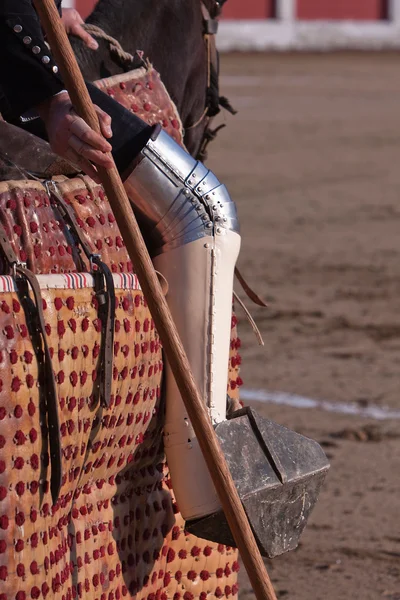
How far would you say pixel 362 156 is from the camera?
1080 cm

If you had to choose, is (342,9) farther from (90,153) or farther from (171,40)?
(90,153)

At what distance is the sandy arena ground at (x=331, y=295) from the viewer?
352 centimetres

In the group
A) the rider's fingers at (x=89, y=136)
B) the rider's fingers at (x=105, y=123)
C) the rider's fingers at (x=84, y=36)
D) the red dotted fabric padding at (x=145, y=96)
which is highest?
the rider's fingers at (x=84, y=36)

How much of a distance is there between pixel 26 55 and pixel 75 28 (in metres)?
0.89

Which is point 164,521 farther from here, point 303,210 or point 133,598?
point 303,210

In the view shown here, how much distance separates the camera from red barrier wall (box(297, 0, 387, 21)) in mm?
22141

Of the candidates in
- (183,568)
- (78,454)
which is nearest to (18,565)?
(78,454)

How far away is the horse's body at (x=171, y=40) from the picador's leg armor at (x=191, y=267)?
0.92 m

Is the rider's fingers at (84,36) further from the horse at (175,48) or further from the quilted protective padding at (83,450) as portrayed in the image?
the quilted protective padding at (83,450)

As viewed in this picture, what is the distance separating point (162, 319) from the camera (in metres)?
2.18

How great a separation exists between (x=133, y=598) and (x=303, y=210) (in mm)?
6381

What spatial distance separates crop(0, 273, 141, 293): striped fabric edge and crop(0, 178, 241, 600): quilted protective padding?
14mm

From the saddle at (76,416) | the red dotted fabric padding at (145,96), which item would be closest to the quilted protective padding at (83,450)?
the saddle at (76,416)

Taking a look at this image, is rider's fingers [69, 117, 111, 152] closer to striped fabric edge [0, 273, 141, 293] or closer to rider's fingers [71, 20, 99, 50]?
striped fabric edge [0, 273, 141, 293]
